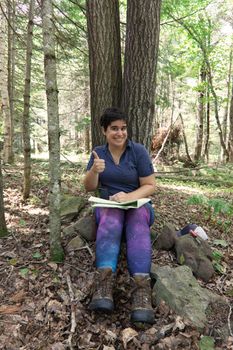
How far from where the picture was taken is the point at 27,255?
374 cm

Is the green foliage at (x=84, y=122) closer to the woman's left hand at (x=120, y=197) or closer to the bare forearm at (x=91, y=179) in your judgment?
the bare forearm at (x=91, y=179)

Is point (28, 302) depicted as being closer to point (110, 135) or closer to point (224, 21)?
point (110, 135)

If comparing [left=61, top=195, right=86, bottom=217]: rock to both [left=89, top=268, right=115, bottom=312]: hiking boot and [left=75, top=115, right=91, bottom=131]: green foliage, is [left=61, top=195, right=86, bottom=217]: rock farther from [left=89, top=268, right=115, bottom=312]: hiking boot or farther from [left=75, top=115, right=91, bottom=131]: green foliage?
[left=75, top=115, right=91, bottom=131]: green foliage

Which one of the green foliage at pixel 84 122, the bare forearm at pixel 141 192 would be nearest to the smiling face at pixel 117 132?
the bare forearm at pixel 141 192

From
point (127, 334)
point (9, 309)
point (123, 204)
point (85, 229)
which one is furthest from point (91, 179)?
point (127, 334)

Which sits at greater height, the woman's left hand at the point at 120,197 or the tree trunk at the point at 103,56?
the tree trunk at the point at 103,56

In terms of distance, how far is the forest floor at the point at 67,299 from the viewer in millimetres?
2646

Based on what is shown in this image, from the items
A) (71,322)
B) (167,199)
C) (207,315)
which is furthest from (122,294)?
(167,199)

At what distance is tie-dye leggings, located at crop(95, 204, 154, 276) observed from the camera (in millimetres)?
3139

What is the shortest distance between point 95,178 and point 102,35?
2.01 metres

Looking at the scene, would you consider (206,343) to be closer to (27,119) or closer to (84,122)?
(27,119)

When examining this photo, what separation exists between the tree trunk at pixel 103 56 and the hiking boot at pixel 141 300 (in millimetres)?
2173

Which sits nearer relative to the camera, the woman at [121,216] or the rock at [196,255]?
the woman at [121,216]

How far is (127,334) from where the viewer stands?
2689 mm
